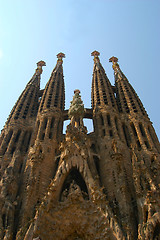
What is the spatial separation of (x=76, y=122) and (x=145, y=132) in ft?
23.4

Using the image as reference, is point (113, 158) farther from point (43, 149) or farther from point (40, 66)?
point (40, 66)

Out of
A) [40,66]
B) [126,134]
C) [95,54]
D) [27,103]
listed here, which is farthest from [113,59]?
[126,134]

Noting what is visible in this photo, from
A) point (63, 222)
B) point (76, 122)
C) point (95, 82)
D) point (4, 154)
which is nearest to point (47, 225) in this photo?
point (63, 222)

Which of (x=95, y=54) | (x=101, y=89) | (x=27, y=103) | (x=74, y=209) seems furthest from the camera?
(x=95, y=54)

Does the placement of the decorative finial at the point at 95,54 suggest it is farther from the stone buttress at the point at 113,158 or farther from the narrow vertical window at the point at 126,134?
the narrow vertical window at the point at 126,134

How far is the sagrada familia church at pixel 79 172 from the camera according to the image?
15.4 meters

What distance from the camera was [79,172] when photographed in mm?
18750

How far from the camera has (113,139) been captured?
905 inches

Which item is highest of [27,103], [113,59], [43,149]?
[113,59]

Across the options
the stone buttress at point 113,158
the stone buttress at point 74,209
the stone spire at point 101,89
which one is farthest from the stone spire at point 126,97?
the stone buttress at point 74,209

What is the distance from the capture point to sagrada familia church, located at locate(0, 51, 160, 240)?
15.4 m

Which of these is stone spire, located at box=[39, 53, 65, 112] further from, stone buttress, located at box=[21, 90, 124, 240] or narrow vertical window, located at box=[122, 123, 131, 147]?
stone buttress, located at box=[21, 90, 124, 240]

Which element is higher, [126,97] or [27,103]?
[126,97]

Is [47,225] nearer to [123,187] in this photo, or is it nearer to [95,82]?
[123,187]
